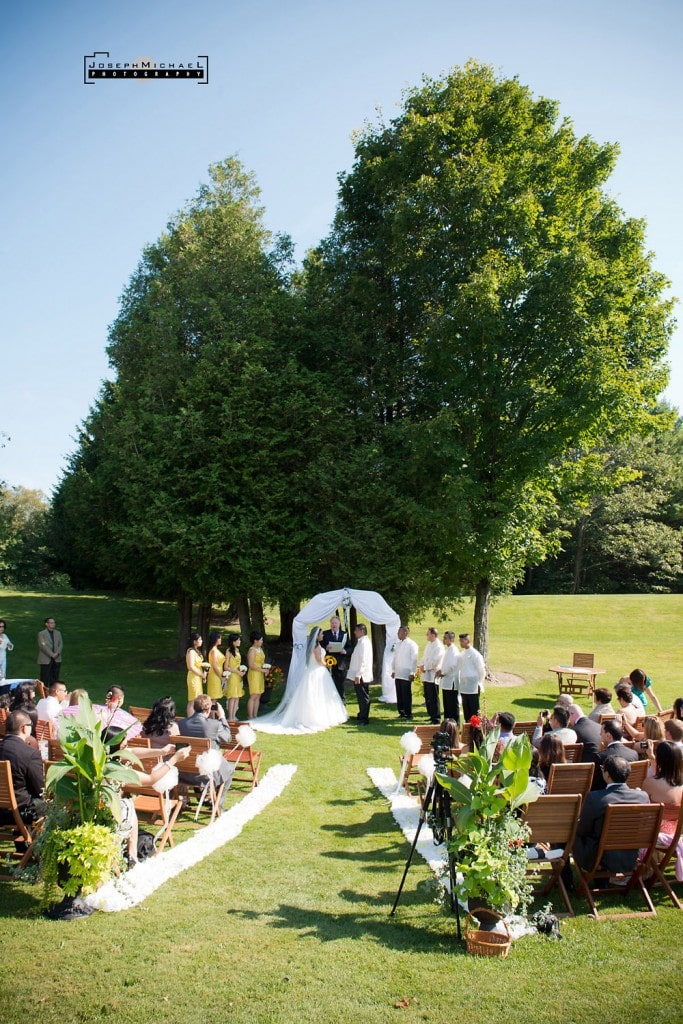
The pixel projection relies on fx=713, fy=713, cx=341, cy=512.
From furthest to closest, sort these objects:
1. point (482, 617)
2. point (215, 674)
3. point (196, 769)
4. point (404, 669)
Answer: point (482, 617), point (404, 669), point (215, 674), point (196, 769)

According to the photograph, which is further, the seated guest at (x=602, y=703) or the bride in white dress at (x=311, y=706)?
the bride in white dress at (x=311, y=706)

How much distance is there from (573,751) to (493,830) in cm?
329

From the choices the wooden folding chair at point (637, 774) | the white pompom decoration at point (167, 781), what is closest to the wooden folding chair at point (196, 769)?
the white pompom decoration at point (167, 781)

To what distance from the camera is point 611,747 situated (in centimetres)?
834

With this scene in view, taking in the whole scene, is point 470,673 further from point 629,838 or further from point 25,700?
point 25,700

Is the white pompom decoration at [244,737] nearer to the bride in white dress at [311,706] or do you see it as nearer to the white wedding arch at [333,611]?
the bride in white dress at [311,706]

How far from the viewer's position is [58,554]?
4353cm

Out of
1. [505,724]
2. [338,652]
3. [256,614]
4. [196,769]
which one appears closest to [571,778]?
[505,724]

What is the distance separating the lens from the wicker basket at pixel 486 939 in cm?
596

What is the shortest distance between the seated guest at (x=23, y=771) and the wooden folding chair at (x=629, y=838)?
5883 millimetres

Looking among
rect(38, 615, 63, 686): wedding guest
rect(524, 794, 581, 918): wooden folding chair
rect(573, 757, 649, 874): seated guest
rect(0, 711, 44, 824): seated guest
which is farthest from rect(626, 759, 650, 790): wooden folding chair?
rect(38, 615, 63, 686): wedding guest

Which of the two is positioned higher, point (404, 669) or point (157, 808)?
point (404, 669)

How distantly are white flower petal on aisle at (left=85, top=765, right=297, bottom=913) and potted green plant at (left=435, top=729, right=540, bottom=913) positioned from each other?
10.5 ft

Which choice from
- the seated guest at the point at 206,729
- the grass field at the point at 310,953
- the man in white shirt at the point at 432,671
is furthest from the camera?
the man in white shirt at the point at 432,671
